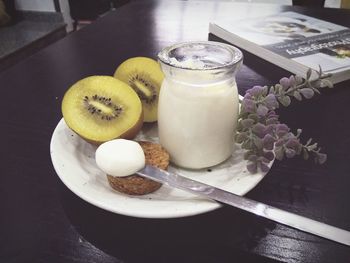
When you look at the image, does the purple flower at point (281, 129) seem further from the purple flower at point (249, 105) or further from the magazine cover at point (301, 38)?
the magazine cover at point (301, 38)

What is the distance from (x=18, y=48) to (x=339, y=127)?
1410mm

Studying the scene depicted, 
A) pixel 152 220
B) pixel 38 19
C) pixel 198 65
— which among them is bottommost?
pixel 38 19

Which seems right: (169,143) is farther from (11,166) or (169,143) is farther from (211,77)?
(11,166)

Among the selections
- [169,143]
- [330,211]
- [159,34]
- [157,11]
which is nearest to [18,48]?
[157,11]

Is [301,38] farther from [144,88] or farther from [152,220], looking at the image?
[152,220]

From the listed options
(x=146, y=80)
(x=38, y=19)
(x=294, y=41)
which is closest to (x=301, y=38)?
(x=294, y=41)

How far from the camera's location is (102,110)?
428 mm

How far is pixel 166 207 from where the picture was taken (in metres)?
0.33

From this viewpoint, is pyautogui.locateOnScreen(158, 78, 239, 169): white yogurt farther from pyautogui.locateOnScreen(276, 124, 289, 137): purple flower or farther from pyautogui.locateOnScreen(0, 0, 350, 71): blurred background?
pyautogui.locateOnScreen(0, 0, 350, 71): blurred background

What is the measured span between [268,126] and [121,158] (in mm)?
159

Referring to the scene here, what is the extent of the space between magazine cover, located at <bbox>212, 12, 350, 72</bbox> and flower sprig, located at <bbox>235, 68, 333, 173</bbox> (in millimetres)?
270

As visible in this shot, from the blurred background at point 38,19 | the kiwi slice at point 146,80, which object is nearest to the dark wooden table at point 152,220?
the kiwi slice at point 146,80

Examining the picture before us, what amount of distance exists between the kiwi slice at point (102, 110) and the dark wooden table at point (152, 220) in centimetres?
7

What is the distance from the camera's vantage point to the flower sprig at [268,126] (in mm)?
371
